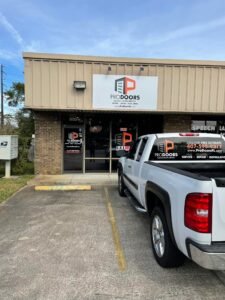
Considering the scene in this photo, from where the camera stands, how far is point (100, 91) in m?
10.9

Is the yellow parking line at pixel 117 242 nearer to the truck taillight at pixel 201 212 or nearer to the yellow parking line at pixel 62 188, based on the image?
the truck taillight at pixel 201 212

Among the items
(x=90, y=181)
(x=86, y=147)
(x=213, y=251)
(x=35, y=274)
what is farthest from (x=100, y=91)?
(x=213, y=251)

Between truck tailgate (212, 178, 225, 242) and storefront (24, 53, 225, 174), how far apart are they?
23.5 feet

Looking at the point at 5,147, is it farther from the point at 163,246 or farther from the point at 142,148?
the point at 163,246

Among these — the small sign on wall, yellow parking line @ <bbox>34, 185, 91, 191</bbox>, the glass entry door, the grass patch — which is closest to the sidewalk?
the grass patch

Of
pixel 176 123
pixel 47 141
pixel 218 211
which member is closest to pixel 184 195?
pixel 218 211

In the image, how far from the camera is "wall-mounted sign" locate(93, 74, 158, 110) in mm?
10911

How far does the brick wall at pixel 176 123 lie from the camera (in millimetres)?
12289

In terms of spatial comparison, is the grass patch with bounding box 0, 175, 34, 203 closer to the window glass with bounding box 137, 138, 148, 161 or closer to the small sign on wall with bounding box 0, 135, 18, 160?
the small sign on wall with bounding box 0, 135, 18, 160

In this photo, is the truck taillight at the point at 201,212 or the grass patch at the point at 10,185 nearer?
the truck taillight at the point at 201,212

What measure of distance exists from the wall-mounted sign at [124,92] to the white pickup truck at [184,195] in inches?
207

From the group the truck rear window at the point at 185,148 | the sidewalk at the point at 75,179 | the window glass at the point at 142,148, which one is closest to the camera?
the truck rear window at the point at 185,148

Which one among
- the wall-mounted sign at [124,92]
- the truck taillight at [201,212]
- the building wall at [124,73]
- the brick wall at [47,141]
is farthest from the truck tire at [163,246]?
the brick wall at [47,141]

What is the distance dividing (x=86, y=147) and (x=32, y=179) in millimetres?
2758
